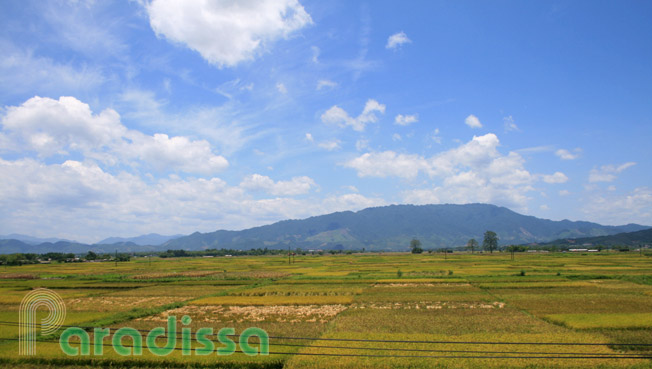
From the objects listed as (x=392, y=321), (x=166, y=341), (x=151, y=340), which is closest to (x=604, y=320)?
(x=392, y=321)

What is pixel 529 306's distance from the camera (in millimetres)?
29188

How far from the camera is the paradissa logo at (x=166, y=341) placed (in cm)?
1873

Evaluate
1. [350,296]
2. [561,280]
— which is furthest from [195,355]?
[561,280]

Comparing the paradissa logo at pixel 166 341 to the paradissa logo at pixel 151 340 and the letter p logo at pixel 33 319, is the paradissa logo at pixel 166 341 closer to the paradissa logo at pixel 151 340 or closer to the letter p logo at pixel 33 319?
the paradissa logo at pixel 151 340

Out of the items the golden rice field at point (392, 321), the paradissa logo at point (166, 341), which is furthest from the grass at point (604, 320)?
the paradissa logo at point (166, 341)

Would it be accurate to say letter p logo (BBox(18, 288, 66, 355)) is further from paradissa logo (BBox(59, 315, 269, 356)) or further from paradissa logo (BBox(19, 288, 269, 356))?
paradissa logo (BBox(59, 315, 269, 356))

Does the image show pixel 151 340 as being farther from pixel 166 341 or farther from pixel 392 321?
pixel 392 321

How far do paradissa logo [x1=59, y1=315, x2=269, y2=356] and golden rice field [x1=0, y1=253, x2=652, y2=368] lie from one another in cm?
A: 35

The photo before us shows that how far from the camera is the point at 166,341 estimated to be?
20891 millimetres

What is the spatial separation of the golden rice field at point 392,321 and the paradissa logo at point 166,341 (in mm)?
349

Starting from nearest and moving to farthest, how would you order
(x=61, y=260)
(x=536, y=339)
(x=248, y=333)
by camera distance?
(x=536, y=339)
(x=248, y=333)
(x=61, y=260)

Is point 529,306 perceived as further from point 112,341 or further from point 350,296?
point 112,341

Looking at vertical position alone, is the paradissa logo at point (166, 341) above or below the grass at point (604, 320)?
above

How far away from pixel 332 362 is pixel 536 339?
10.8m
